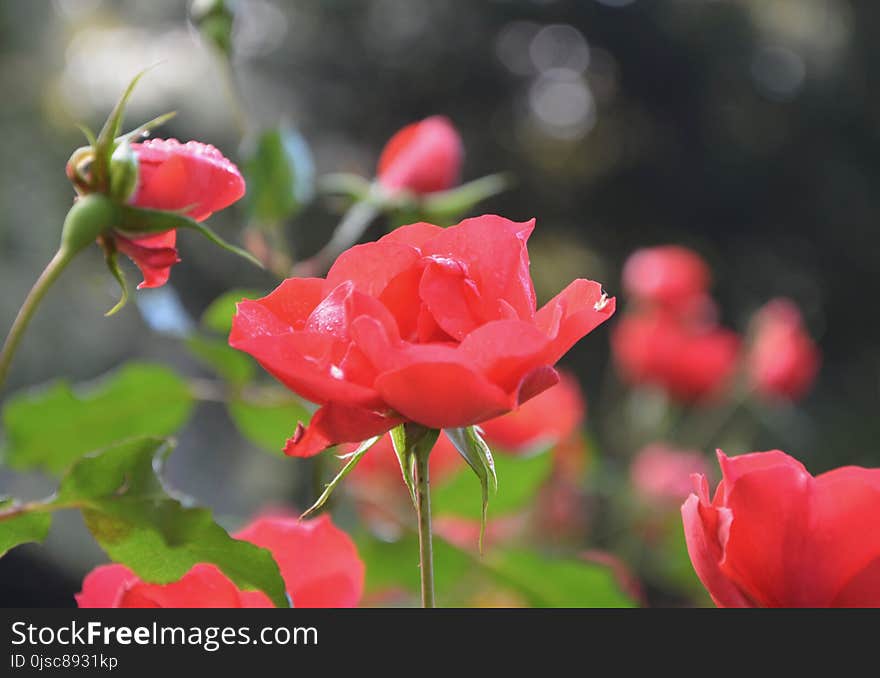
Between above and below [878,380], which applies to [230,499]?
below

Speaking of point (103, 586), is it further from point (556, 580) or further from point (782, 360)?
point (782, 360)

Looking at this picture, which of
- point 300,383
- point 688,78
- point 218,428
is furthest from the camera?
point 688,78

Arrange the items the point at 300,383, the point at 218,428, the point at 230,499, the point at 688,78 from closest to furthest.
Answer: the point at 300,383
the point at 230,499
the point at 218,428
the point at 688,78

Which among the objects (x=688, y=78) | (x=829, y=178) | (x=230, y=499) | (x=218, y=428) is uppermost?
(x=688, y=78)

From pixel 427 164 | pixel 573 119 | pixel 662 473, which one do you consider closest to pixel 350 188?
pixel 427 164

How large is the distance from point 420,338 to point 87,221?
0.23 ft

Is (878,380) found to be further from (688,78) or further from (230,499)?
(230,499)

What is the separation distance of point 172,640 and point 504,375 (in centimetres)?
9

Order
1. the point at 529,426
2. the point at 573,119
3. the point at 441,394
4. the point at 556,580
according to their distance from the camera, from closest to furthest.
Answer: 1. the point at 441,394
2. the point at 556,580
3. the point at 529,426
4. the point at 573,119

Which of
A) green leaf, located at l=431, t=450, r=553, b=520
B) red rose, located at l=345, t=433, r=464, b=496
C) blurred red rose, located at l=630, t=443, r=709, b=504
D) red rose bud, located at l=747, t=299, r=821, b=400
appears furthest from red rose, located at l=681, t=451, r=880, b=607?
red rose bud, located at l=747, t=299, r=821, b=400

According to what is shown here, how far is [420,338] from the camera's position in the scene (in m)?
0.21

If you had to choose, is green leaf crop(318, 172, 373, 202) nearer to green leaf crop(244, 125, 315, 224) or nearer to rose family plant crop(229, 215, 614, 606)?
green leaf crop(244, 125, 315, 224)

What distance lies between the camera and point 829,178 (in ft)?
9.20

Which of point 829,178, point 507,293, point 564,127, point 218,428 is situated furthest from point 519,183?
point 507,293
